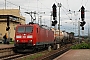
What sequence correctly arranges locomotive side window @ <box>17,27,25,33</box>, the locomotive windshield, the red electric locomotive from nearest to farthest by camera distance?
the red electric locomotive < the locomotive windshield < locomotive side window @ <box>17,27,25,33</box>

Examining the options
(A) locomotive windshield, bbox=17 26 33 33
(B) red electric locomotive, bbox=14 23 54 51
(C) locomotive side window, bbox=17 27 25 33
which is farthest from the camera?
(C) locomotive side window, bbox=17 27 25 33

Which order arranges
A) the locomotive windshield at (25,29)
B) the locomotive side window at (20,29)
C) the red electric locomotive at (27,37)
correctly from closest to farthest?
the red electric locomotive at (27,37), the locomotive windshield at (25,29), the locomotive side window at (20,29)

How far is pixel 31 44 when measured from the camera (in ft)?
95.8

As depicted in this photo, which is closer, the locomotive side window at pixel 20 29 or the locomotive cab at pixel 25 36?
the locomotive cab at pixel 25 36

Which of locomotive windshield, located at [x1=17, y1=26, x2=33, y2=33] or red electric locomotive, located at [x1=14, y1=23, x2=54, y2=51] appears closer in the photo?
red electric locomotive, located at [x1=14, y1=23, x2=54, y2=51]

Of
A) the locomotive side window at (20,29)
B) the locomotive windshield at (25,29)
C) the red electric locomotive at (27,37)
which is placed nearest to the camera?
the red electric locomotive at (27,37)

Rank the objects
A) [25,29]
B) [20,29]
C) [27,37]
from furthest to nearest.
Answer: [20,29] → [25,29] → [27,37]

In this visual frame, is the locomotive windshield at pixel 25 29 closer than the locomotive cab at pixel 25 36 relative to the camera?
No

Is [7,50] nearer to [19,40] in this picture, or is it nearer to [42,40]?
[19,40]

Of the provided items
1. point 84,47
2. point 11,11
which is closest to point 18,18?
point 11,11

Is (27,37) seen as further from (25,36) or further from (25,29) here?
(25,29)

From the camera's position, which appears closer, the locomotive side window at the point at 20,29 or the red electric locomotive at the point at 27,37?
the red electric locomotive at the point at 27,37

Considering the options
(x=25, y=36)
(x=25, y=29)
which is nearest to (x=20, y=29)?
(x=25, y=29)

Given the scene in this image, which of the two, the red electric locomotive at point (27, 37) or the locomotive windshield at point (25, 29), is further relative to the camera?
the locomotive windshield at point (25, 29)
